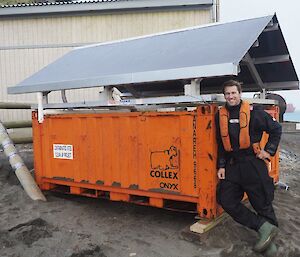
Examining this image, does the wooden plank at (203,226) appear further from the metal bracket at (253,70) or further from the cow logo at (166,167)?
the metal bracket at (253,70)

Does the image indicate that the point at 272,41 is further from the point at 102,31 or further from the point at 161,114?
the point at 102,31

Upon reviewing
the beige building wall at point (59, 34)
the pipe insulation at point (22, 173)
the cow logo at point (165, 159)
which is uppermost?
the beige building wall at point (59, 34)

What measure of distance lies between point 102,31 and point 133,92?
19.7 feet

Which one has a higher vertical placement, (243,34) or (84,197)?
(243,34)

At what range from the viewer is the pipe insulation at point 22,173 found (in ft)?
18.0

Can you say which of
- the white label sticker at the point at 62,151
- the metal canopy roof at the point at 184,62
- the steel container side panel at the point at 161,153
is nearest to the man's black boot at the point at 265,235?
the steel container side panel at the point at 161,153

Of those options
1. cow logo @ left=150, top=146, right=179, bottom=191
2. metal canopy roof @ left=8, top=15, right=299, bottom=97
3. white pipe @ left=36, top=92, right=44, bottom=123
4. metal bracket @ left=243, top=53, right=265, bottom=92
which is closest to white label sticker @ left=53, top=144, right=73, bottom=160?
white pipe @ left=36, top=92, right=44, bottom=123

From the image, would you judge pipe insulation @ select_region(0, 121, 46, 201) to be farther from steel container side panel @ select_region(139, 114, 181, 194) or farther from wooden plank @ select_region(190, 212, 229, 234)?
wooden plank @ select_region(190, 212, 229, 234)

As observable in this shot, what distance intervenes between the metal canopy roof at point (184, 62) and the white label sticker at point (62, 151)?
0.88m

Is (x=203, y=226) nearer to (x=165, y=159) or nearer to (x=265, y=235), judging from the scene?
(x=265, y=235)

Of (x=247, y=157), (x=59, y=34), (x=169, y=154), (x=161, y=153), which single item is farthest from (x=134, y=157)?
(x=59, y=34)

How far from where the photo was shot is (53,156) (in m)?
5.58

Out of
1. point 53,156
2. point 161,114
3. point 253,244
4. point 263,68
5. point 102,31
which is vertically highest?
point 102,31

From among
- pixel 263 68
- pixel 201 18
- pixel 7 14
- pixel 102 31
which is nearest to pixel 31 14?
pixel 7 14
